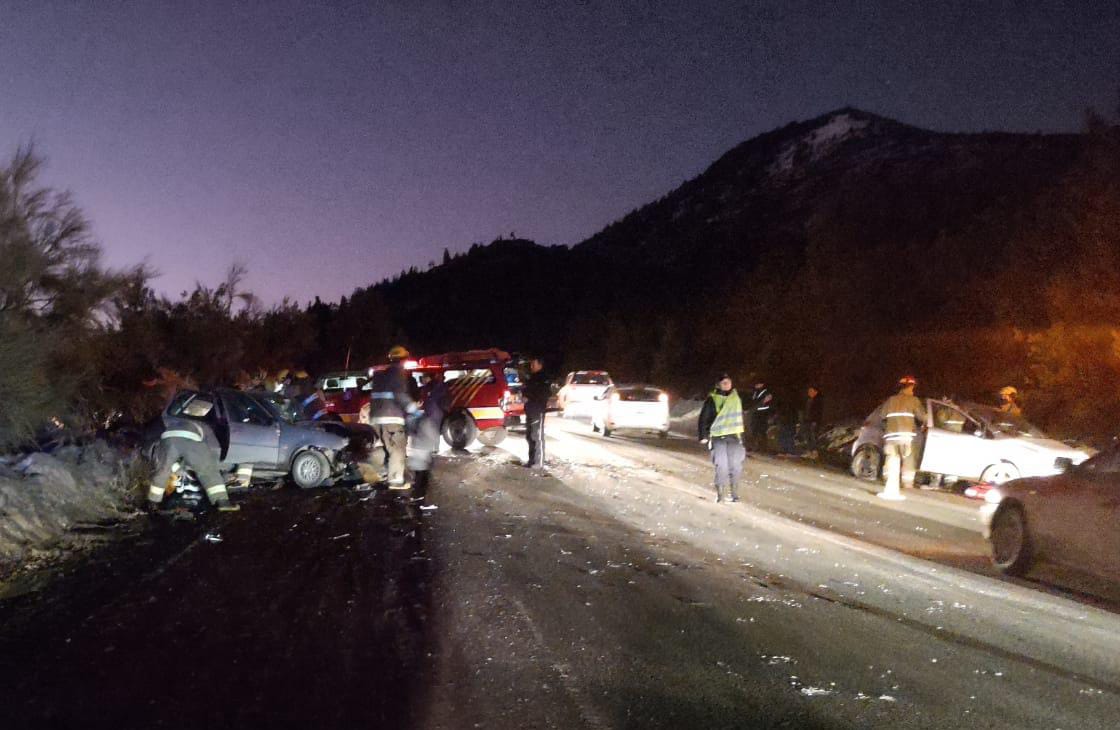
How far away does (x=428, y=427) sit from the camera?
19.3 metres

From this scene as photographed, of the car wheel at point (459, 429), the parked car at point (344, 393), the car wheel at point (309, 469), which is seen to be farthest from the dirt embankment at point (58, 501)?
the parked car at point (344, 393)

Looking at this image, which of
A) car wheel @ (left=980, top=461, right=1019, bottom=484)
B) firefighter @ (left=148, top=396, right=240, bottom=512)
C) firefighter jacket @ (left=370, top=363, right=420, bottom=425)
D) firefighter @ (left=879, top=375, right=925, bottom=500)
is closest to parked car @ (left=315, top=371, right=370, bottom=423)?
firefighter jacket @ (left=370, top=363, right=420, bottom=425)

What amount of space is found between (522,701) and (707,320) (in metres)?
49.8

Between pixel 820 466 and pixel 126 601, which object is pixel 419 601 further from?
pixel 820 466

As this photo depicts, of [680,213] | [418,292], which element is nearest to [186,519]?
[418,292]

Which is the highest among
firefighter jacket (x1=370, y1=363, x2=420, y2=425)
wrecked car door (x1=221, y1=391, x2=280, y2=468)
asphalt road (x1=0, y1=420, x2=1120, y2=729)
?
firefighter jacket (x1=370, y1=363, x2=420, y2=425)

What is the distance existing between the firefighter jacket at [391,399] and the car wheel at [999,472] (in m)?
9.75

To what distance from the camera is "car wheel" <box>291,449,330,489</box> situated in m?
15.4

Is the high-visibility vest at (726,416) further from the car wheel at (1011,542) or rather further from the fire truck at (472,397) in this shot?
the fire truck at (472,397)

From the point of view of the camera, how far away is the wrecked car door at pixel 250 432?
14.8 m

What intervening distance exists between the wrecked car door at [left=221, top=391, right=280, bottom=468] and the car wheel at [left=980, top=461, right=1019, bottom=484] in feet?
38.2

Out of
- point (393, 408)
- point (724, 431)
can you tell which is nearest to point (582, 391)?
point (393, 408)

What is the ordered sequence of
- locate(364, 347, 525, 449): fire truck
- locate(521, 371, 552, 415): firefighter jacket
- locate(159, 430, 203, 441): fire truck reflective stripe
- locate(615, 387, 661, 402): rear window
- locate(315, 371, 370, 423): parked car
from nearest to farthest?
locate(159, 430, 203, 441): fire truck reflective stripe → locate(521, 371, 552, 415): firefighter jacket → locate(364, 347, 525, 449): fire truck → locate(315, 371, 370, 423): parked car → locate(615, 387, 661, 402): rear window

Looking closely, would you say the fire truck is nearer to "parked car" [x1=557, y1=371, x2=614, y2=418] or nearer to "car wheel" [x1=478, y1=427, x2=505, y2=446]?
"car wheel" [x1=478, y1=427, x2=505, y2=446]
